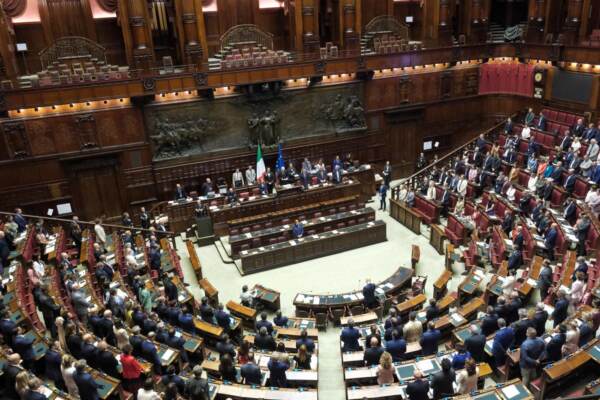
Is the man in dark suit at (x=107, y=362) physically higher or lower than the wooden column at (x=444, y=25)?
lower

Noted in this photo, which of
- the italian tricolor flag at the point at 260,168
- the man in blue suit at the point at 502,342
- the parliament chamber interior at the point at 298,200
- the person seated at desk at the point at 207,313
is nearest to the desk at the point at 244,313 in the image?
the parliament chamber interior at the point at 298,200

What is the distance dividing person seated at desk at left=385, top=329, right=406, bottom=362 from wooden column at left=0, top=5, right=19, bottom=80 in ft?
49.6

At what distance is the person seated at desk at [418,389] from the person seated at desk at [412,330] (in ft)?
7.42

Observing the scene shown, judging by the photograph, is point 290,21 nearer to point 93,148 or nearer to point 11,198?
point 93,148

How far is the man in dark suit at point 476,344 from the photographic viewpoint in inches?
343

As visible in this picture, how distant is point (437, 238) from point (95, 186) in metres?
11.9

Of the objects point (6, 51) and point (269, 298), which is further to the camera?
→ point (6, 51)

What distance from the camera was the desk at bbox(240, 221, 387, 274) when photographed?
15078mm

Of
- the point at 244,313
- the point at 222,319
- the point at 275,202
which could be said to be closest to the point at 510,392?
the point at 222,319

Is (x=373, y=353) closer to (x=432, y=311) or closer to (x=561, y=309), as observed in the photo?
(x=432, y=311)

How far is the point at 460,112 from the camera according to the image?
73.6 ft

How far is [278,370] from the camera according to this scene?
8.59 metres

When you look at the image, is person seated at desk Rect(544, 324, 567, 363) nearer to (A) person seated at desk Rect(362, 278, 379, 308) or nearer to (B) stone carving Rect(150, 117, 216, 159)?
(A) person seated at desk Rect(362, 278, 379, 308)

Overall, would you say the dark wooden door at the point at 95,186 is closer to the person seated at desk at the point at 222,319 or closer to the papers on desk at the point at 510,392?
the person seated at desk at the point at 222,319
